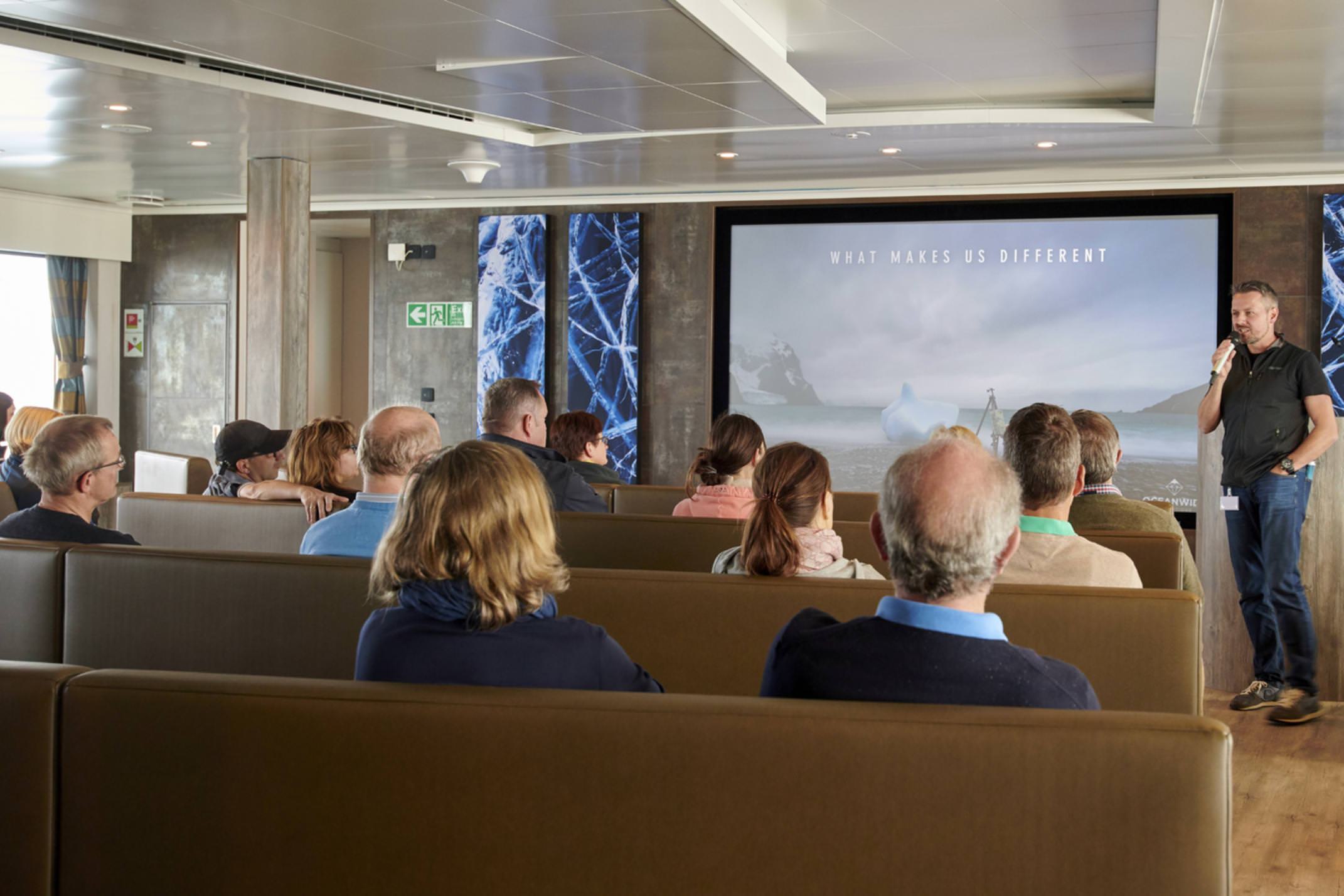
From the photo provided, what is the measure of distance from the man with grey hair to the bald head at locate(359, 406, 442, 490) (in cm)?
169

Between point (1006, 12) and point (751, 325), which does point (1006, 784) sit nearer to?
point (1006, 12)

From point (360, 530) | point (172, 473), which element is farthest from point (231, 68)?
point (360, 530)

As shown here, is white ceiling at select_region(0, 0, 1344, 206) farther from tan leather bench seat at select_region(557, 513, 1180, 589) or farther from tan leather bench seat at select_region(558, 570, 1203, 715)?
tan leather bench seat at select_region(558, 570, 1203, 715)

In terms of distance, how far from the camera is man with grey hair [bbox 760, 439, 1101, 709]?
1620mm

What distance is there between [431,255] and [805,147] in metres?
4.24

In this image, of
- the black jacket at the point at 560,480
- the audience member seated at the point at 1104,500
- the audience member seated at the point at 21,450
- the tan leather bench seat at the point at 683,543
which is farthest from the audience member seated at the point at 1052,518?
the audience member seated at the point at 21,450

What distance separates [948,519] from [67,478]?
8.67 feet

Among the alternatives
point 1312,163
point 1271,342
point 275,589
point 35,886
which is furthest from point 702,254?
point 35,886

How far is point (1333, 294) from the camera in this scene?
8398 mm

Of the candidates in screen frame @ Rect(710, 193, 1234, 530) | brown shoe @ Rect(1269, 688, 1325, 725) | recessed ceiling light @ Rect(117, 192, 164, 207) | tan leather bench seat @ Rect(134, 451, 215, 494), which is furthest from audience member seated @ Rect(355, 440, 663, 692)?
recessed ceiling light @ Rect(117, 192, 164, 207)

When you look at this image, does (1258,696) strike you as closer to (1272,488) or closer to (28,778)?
(1272,488)

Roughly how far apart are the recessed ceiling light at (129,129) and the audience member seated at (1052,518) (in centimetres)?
621

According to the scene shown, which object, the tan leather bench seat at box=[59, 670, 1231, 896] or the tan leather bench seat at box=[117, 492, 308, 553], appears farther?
the tan leather bench seat at box=[117, 492, 308, 553]

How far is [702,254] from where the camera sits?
10.2 metres
